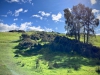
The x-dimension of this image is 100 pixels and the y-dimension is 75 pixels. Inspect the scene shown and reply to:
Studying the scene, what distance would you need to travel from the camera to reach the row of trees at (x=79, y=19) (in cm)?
4222

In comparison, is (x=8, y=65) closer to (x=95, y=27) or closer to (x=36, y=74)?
(x=36, y=74)

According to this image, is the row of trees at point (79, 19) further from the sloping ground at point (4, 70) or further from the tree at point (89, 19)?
the sloping ground at point (4, 70)

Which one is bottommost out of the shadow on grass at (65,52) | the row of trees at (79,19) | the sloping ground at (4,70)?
the sloping ground at (4,70)

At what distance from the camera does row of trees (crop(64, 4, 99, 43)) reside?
4222cm

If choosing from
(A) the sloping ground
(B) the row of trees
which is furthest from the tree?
(A) the sloping ground

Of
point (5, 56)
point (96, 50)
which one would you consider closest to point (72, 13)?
point (96, 50)

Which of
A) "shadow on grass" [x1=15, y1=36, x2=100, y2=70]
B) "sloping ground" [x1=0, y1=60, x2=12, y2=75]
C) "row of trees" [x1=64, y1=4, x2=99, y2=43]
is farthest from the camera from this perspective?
"row of trees" [x1=64, y1=4, x2=99, y2=43]

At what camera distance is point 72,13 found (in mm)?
43344

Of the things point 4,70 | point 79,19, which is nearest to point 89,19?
point 79,19

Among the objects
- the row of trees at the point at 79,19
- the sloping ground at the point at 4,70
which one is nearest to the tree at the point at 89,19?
the row of trees at the point at 79,19

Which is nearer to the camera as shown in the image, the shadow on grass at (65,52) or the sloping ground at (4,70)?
the sloping ground at (4,70)

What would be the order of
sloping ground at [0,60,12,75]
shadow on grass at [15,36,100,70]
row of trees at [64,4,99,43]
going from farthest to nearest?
row of trees at [64,4,99,43] < shadow on grass at [15,36,100,70] < sloping ground at [0,60,12,75]

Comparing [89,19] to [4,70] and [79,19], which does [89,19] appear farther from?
[4,70]

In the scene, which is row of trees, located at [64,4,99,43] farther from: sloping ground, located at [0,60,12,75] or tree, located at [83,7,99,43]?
sloping ground, located at [0,60,12,75]
